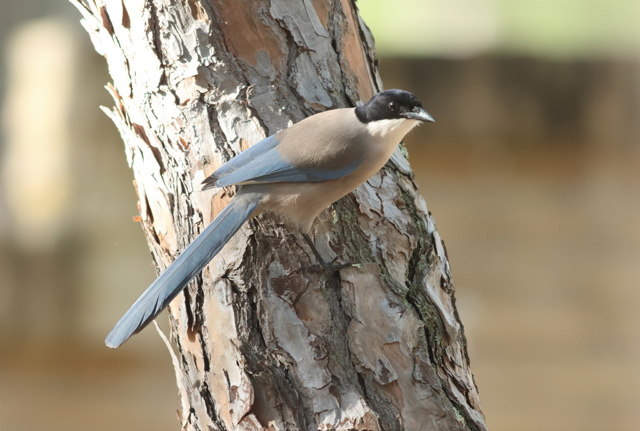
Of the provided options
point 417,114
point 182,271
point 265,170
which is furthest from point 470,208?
point 182,271

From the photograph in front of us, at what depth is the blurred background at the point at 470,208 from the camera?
4.06 metres

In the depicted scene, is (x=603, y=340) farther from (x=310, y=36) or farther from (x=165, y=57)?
(x=165, y=57)

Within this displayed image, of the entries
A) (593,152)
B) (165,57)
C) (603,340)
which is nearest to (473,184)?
(593,152)

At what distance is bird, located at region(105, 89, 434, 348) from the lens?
1.81 metres

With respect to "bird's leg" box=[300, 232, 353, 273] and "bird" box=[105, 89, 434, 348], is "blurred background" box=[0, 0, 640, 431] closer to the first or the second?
"bird" box=[105, 89, 434, 348]

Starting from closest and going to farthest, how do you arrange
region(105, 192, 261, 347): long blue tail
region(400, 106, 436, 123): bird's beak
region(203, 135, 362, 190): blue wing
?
1. region(105, 192, 261, 347): long blue tail
2. region(203, 135, 362, 190): blue wing
3. region(400, 106, 436, 123): bird's beak

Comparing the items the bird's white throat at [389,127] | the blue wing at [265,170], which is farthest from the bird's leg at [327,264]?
the bird's white throat at [389,127]

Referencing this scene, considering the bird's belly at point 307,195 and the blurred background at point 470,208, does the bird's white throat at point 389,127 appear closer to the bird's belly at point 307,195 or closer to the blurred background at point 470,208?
the bird's belly at point 307,195

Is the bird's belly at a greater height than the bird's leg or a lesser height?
greater

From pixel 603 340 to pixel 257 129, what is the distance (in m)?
3.45

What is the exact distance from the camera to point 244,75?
2.00 meters

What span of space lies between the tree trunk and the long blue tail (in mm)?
108

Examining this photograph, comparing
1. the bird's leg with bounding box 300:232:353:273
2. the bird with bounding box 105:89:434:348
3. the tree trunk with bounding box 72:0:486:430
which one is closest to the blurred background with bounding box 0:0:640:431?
the tree trunk with bounding box 72:0:486:430

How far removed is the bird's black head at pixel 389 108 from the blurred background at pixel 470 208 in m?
2.19
